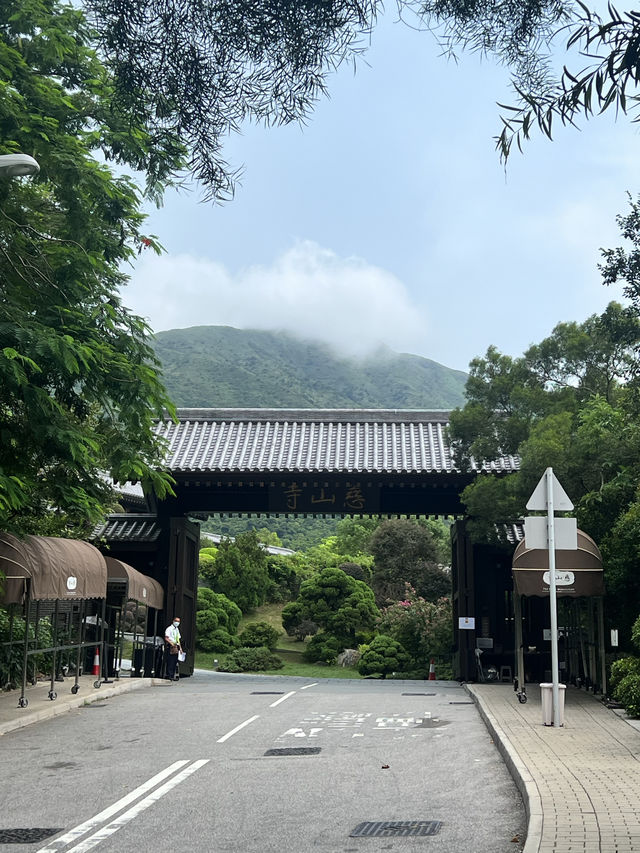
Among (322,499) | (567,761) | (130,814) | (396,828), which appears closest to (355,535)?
(322,499)

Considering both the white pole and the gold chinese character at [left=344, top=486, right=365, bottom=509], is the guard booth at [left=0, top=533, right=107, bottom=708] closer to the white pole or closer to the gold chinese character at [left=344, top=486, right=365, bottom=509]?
the white pole

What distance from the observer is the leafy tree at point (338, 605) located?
39719 millimetres

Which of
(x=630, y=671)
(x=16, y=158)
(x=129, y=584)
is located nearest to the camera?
(x=16, y=158)

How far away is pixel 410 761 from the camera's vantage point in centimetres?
1063

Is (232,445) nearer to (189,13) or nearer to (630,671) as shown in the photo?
(630,671)

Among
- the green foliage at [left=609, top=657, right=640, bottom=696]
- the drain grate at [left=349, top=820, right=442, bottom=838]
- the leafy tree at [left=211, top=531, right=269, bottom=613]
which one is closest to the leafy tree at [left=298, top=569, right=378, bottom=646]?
the leafy tree at [left=211, top=531, right=269, bottom=613]

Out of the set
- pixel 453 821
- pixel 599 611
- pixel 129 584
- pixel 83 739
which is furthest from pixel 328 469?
pixel 453 821

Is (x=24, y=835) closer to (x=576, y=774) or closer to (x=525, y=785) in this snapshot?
(x=525, y=785)

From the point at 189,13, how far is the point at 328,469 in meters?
21.0

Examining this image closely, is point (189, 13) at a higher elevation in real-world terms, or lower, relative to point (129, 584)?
higher

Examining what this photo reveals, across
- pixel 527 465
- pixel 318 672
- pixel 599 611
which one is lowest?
pixel 318 672

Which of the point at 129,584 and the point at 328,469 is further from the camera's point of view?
the point at 328,469

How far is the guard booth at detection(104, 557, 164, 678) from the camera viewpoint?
2164 centimetres

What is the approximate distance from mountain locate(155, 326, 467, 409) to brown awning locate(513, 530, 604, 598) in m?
102
